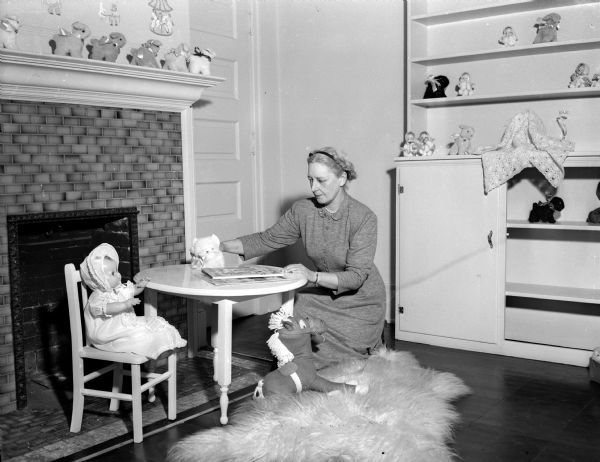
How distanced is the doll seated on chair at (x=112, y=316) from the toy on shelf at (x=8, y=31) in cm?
103

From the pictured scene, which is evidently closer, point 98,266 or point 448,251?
point 98,266

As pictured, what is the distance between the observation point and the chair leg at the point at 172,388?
118 inches

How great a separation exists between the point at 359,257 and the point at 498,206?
3.57 ft

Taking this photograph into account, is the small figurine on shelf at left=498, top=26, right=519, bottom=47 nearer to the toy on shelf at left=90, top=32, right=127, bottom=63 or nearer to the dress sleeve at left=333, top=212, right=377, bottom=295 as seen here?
the dress sleeve at left=333, top=212, right=377, bottom=295

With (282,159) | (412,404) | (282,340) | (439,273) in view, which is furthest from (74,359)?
(282,159)

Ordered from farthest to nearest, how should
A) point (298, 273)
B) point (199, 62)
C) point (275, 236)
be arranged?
point (199, 62), point (275, 236), point (298, 273)

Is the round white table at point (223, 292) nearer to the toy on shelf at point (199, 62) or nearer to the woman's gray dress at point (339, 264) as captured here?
the woman's gray dress at point (339, 264)

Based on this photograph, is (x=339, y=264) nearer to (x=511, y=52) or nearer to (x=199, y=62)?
(x=199, y=62)

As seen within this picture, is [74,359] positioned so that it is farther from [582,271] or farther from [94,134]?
[582,271]

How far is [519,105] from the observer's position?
430cm

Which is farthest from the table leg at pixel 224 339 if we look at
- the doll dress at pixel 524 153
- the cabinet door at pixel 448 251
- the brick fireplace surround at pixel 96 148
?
the doll dress at pixel 524 153

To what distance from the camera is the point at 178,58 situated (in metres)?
3.78

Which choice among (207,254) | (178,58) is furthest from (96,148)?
(207,254)

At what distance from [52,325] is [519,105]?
10.3ft
